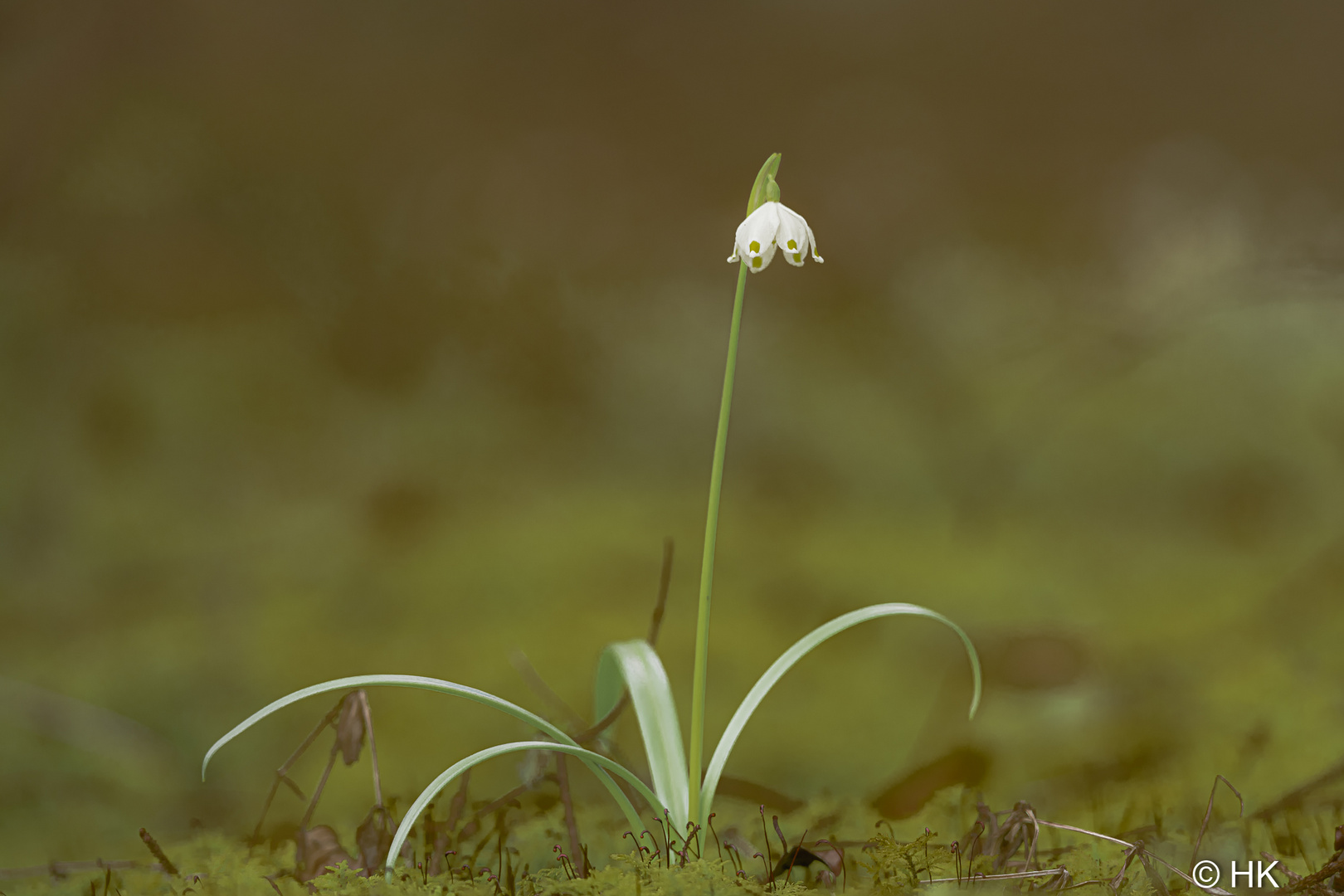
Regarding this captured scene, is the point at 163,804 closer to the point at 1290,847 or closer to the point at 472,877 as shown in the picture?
the point at 472,877

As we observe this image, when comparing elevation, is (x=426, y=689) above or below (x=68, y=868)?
above

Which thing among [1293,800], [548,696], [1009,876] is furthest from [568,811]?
[1293,800]

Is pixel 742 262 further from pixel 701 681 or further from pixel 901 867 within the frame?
pixel 901 867

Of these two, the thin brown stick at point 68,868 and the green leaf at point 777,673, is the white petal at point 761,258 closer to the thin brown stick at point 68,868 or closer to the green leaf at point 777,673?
the green leaf at point 777,673

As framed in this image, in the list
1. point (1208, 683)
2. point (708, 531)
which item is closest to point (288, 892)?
point (708, 531)

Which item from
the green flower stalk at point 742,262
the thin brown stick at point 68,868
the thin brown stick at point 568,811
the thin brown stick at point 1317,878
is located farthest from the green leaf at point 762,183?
the thin brown stick at point 68,868

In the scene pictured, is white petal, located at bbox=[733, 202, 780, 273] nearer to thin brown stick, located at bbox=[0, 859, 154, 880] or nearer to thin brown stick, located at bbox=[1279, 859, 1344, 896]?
thin brown stick, located at bbox=[1279, 859, 1344, 896]

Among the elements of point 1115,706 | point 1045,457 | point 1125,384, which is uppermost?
point 1125,384
